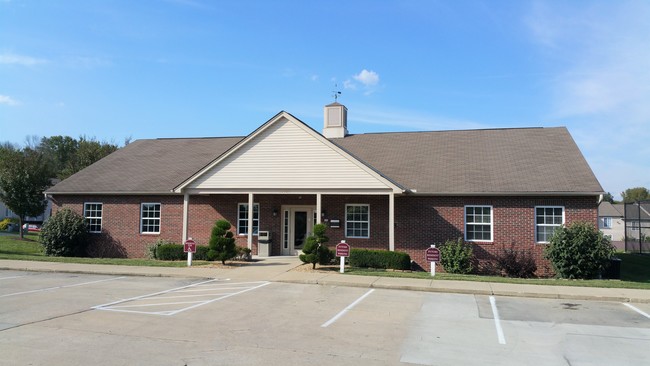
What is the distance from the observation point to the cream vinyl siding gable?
748 inches

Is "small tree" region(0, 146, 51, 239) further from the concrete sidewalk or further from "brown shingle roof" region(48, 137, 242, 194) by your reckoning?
the concrete sidewalk

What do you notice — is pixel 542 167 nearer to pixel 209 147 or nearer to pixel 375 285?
pixel 375 285

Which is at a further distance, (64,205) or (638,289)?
(64,205)

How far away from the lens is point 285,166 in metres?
19.7

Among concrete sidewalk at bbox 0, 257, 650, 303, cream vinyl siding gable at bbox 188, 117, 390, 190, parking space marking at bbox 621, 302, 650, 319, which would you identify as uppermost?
cream vinyl siding gable at bbox 188, 117, 390, 190

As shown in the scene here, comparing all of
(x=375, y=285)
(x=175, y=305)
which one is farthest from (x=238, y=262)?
(x=175, y=305)

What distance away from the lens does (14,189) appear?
33.2 metres

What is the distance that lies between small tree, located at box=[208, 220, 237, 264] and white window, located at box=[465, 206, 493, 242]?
30.8 feet

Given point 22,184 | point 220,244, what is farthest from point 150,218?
point 22,184

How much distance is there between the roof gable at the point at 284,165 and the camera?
1895 cm

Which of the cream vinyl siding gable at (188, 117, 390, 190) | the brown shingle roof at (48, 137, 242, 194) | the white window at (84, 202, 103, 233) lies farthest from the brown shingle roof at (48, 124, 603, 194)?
the cream vinyl siding gable at (188, 117, 390, 190)

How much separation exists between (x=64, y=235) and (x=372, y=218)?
14.5 m

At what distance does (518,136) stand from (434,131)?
4.31m

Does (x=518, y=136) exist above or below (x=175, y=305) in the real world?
above
